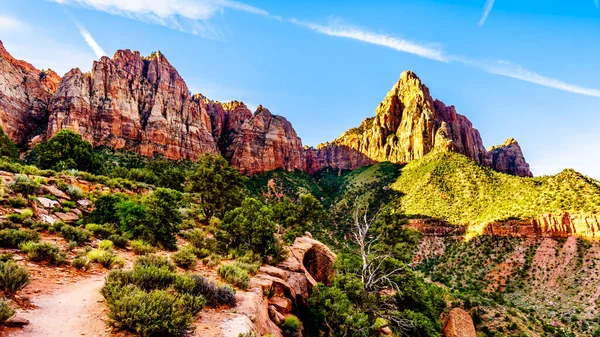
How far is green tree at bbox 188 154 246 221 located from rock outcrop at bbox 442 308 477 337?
20.8 metres

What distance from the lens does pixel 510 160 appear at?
405ft

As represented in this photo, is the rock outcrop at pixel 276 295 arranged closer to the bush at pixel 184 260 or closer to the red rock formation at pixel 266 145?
the bush at pixel 184 260

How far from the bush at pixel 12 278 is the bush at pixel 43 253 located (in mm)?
2618

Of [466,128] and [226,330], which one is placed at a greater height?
[466,128]

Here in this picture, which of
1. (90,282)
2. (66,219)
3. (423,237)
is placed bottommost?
(423,237)

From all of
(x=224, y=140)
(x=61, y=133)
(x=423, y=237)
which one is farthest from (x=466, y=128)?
(x=61, y=133)

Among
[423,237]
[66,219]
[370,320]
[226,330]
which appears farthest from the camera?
[423,237]

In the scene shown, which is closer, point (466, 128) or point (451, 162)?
point (451, 162)

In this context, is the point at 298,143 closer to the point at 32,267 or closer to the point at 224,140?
the point at 224,140

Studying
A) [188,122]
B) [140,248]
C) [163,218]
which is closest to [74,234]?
[140,248]

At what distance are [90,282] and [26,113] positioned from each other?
10255 cm

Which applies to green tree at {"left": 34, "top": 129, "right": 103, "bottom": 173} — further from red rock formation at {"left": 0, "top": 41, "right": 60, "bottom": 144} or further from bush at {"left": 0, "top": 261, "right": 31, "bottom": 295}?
red rock formation at {"left": 0, "top": 41, "right": 60, "bottom": 144}

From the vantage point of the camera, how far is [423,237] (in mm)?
57531

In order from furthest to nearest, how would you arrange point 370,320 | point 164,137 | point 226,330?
1. point 164,137
2. point 370,320
3. point 226,330
